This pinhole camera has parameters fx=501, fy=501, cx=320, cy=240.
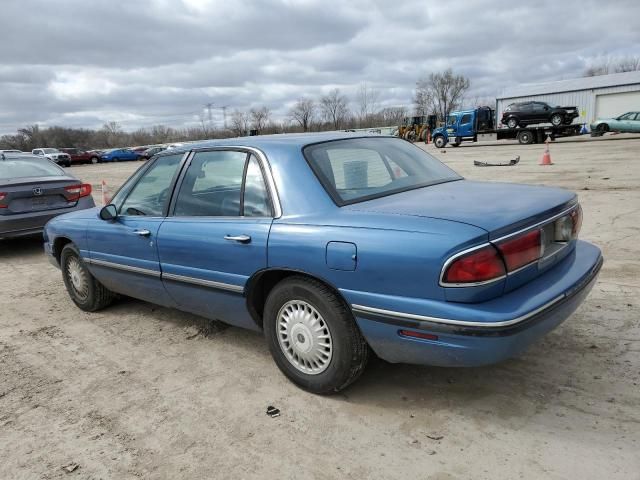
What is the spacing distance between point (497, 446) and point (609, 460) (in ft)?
1.63

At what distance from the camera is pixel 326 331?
2959 millimetres

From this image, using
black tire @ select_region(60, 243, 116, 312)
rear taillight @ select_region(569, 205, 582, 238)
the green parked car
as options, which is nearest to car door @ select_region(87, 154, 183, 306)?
black tire @ select_region(60, 243, 116, 312)

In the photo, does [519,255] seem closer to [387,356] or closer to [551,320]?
[551,320]

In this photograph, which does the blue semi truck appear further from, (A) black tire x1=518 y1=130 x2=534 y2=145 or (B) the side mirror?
(B) the side mirror

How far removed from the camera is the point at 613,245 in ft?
19.7

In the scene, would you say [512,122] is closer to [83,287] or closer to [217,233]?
[83,287]

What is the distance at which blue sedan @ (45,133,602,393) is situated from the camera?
2426 millimetres

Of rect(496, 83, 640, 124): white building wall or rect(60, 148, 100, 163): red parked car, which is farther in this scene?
rect(60, 148, 100, 163): red parked car

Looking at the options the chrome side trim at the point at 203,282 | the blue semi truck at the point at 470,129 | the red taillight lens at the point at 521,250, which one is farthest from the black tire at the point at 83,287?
the blue semi truck at the point at 470,129

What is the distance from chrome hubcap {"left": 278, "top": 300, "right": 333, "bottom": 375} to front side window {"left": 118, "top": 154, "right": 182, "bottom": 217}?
1.45m

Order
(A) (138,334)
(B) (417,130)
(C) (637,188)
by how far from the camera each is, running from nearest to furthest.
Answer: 1. (A) (138,334)
2. (C) (637,188)
3. (B) (417,130)

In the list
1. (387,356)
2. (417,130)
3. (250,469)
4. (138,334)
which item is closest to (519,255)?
(387,356)

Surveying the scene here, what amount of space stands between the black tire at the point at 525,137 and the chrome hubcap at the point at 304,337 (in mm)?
29015

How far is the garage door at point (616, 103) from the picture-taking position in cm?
4097
